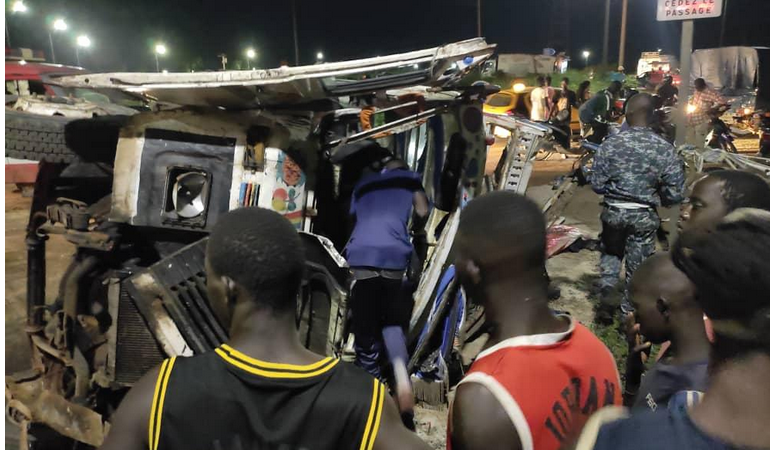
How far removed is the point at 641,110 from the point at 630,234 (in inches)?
40.3

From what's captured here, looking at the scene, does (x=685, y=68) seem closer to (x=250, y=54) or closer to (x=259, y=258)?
(x=259, y=258)

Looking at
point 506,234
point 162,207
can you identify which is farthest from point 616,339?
point 506,234

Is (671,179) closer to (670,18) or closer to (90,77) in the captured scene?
(670,18)

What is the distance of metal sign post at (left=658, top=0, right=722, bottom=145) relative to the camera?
199 inches

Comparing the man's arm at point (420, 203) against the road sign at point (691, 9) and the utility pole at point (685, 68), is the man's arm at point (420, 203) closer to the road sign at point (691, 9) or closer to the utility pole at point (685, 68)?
the utility pole at point (685, 68)

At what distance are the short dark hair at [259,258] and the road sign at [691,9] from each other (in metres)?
4.78

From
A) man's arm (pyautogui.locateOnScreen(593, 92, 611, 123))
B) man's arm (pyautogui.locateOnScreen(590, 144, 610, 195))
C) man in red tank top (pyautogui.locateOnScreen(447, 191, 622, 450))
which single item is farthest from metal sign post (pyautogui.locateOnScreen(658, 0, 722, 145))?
man's arm (pyautogui.locateOnScreen(593, 92, 611, 123))

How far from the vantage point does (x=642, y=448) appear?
107 centimetres

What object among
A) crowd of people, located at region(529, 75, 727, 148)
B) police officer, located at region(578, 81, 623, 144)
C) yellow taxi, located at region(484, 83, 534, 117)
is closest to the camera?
crowd of people, located at region(529, 75, 727, 148)

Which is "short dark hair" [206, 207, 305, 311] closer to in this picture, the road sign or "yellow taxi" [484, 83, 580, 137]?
the road sign

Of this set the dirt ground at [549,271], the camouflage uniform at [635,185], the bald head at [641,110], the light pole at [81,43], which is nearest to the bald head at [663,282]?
the dirt ground at [549,271]

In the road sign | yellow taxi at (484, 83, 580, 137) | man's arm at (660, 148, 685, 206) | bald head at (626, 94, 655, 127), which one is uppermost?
the road sign

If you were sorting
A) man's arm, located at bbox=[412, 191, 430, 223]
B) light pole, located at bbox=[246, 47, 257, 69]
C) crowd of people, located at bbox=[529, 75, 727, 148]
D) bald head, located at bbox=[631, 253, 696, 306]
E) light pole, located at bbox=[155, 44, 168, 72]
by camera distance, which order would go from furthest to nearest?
light pole, located at bbox=[246, 47, 257, 69]
light pole, located at bbox=[155, 44, 168, 72]
crowd of people, located at bbox=[529, 75, 727, 148]
man's arm, located at bbox=[412, 191, 430, 223]
bald head, located at bbox=[631, 253, 696, 306]

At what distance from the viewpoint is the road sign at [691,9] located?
5.03 metres
